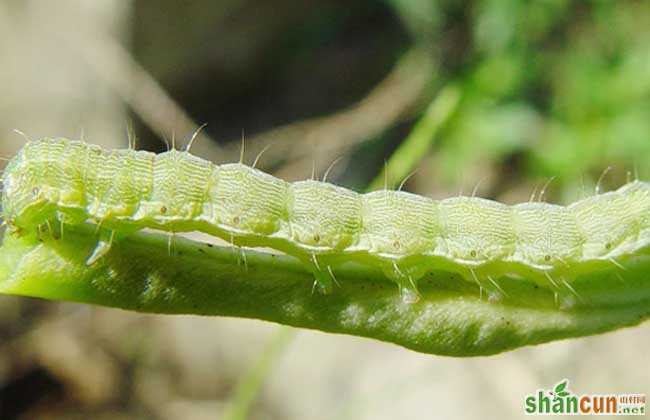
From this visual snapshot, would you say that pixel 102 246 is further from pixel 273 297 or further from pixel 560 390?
pixel 560 390

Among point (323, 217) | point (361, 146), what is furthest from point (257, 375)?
point (361, 146)

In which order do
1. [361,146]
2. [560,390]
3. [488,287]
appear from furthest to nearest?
[361,146]
[560,390]
[488,287]

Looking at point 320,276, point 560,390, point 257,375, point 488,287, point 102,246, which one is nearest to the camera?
point 102,246

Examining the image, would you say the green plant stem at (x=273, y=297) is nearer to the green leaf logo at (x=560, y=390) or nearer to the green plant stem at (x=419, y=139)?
the green plant stem at (x=419, y=139)

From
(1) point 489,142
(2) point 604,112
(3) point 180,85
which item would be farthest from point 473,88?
(3) point 180,85

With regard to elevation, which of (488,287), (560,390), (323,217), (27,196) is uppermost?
(27,196)

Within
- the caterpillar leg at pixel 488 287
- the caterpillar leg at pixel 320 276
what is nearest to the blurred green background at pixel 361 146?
the caterpillar leg at pixel 488 287

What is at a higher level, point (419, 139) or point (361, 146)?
point (419, 139)
